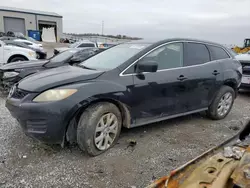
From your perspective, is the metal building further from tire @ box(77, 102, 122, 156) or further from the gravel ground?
tire @ box(77, 102, 122, 156)

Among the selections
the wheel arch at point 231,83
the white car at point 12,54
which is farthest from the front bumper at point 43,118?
the white car at point 12,54

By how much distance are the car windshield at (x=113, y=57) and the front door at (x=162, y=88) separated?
0.26m

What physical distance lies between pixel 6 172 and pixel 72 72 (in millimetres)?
1511

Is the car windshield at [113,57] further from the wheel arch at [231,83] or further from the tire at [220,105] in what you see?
the wheel arch at [231,83]

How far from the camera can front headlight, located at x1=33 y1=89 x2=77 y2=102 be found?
2743 millimetres

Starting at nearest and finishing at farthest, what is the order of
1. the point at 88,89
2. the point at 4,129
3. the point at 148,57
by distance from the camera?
the point at 88,89 → the point at 148,57 → the point at 4,129

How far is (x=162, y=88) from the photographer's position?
3570 millimetres

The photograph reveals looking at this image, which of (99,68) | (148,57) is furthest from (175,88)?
(99,68)

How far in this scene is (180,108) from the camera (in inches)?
154

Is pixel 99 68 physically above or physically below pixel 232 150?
above

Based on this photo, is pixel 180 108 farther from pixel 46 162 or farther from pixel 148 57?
pixel 46 162

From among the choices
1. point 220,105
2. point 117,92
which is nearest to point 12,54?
point 117,92

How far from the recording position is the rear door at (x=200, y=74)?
399cm

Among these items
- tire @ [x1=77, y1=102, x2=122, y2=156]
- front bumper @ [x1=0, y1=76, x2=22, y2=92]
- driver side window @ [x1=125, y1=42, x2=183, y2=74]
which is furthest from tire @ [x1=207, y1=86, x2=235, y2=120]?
front bumper @ [x1=0, y1=76, x2=22, y2=92]
